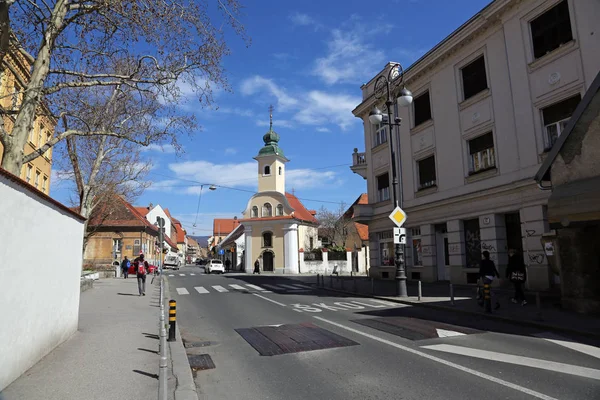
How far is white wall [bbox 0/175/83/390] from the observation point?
4957 millimetres

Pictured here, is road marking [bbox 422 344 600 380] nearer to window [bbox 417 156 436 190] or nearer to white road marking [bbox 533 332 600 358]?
white road marking [bbox 533 332 600 358]

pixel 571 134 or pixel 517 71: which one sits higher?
pixel 517 71

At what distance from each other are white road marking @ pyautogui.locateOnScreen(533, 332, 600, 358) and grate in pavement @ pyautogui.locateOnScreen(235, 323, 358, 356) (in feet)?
12.5

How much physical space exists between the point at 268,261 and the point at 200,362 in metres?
44.3

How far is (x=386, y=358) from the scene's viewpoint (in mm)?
6844

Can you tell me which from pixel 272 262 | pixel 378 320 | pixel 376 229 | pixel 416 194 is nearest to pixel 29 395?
pixel 378 320

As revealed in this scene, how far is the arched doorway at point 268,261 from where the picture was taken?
50.7 meters

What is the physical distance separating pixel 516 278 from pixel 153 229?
154ft

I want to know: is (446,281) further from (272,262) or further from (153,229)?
(153,229)

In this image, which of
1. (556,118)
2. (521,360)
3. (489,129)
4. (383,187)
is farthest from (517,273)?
(383,187)

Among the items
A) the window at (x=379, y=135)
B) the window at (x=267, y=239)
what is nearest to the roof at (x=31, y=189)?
the window at (x=379, y=135)

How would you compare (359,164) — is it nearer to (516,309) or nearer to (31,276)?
(516,309)

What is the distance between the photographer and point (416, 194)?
22406 millimetres

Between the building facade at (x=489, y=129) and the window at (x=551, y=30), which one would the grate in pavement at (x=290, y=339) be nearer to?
the building facade at (x=489, y=129)
